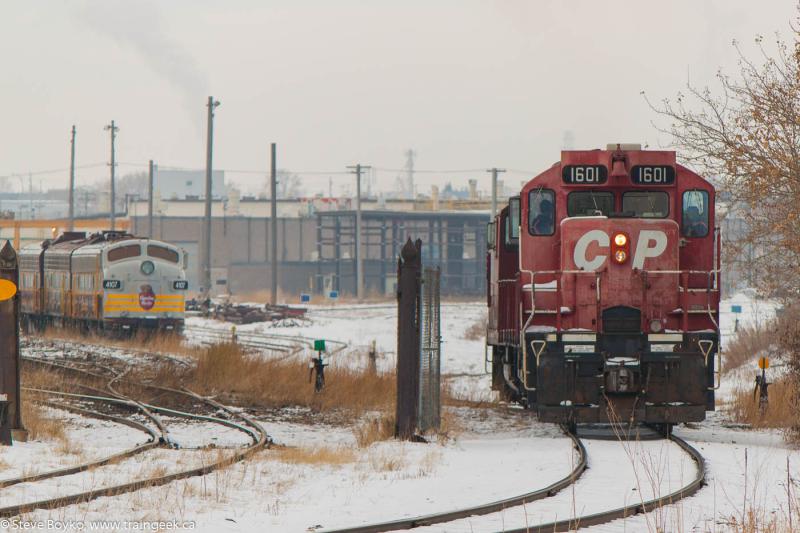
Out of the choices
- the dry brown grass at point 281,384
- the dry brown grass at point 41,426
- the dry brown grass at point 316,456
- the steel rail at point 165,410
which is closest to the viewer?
the dry brown grass at point 316,456

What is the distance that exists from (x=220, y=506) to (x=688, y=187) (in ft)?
25.8

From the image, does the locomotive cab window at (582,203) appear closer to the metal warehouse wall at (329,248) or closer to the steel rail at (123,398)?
the steel rail at (123,398)

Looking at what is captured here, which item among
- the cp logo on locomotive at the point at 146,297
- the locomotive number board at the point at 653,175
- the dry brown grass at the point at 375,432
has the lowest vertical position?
the dry brown grass at the point at 375,432

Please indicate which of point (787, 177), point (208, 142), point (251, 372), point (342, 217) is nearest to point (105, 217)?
point (342, 217)

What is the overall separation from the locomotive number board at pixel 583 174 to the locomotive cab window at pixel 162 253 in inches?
889

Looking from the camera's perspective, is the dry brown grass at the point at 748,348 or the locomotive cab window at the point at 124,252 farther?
the locomotive cab window at the point at 124,252

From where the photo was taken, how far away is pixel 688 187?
14.8 metres

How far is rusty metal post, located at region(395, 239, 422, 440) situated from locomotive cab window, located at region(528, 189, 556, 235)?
154 cm

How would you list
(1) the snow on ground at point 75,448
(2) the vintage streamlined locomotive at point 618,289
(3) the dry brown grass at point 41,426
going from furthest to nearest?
(2) the vintage streamlined locomotive at point 618,289 → (3) the dry brown grass at point 41,426 → (1) the snow on ground at point 75,448

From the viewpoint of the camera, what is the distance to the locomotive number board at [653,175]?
1469 centimetres

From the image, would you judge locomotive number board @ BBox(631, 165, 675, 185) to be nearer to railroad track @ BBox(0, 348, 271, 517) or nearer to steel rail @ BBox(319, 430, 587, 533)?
steel rail @ BBox(319, 430, 587, 533)

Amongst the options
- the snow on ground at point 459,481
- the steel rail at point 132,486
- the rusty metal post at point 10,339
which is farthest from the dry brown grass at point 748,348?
the rusty metal post at point 10,339

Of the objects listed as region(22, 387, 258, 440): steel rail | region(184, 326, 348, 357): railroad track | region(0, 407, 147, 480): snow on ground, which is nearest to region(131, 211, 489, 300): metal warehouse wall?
region(184, 326, 348, 357): railroad track

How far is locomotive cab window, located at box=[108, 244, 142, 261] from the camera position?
34.2 m
